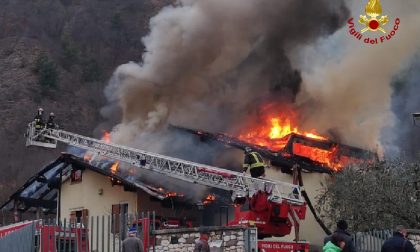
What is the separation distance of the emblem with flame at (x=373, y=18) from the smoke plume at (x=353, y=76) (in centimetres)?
26

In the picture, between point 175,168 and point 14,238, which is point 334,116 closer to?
point 175,168

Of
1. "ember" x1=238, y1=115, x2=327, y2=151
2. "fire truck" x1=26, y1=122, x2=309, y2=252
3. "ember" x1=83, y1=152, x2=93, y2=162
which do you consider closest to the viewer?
"fire truck" x1=26, y1=122, x2=309, y2=252

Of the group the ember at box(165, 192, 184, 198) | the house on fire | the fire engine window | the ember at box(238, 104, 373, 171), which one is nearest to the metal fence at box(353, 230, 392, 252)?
the house on fire

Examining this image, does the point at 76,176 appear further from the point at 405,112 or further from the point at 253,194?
the point at 405,112

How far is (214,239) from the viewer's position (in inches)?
538

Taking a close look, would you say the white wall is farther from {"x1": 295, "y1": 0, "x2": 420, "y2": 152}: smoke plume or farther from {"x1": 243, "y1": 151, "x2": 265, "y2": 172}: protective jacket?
{"x1": 295, "y1": 0, "x2": 420, "y2": 152}: smoke plume

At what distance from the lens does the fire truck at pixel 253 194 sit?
1658 centimetres

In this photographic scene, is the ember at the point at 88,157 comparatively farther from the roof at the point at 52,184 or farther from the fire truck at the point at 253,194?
the fire truck at the point at 253,194

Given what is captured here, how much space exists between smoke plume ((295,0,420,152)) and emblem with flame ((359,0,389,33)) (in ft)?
0.87

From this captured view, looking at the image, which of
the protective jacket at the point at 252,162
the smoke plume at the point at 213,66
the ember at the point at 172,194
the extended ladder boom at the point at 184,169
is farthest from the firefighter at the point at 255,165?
the smoke plume at the point at 213,66

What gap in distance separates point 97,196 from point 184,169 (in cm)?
496

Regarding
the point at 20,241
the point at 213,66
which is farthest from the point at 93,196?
the point at 20,241

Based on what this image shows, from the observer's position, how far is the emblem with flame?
24516mm

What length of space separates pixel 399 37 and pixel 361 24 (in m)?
1.54
